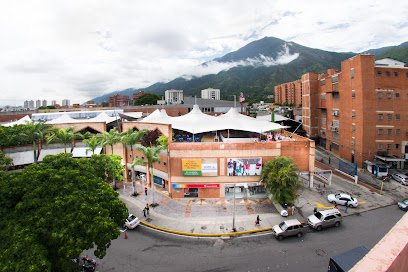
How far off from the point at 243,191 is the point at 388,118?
32.2 m

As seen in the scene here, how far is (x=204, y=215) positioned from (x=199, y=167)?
6.30m

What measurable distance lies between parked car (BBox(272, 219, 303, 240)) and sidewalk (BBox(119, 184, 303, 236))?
65.3 inches

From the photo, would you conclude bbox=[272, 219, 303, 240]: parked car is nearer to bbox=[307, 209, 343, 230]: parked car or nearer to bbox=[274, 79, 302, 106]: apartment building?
bbox=[307, 209, 343, 230]: parked car

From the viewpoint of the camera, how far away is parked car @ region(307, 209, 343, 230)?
24766 millimetres

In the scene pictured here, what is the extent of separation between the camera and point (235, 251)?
21.3 m

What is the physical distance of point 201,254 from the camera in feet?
68.9

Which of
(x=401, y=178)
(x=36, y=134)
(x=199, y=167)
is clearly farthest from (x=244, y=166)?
(x=36, y=134)

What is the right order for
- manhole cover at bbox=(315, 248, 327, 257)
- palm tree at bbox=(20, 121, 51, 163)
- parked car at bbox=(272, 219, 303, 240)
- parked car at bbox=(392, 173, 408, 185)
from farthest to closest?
parked car at bbox=(392, 173, 408, 185) < palm tree at bbox=(20, 121, 51, 163) < parked car at bbox=(272, 219, 303, 240) < manhole cover at bbox=(315, 248, 327, 257)

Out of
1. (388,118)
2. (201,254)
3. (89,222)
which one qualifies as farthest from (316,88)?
(89,222)

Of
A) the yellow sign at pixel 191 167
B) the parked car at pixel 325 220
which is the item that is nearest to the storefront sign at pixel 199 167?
the yellow sign at pixel 191 167

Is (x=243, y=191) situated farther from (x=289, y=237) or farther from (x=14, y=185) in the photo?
(x=14, y=185)

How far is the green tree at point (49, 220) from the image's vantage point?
442 inches

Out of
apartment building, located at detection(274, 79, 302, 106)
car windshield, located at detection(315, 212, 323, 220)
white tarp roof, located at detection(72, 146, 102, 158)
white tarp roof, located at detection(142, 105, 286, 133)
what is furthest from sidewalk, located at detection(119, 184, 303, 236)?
apartment building, located at detection(274, 79, 302, 106)

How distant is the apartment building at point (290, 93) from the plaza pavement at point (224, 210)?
297 feet
